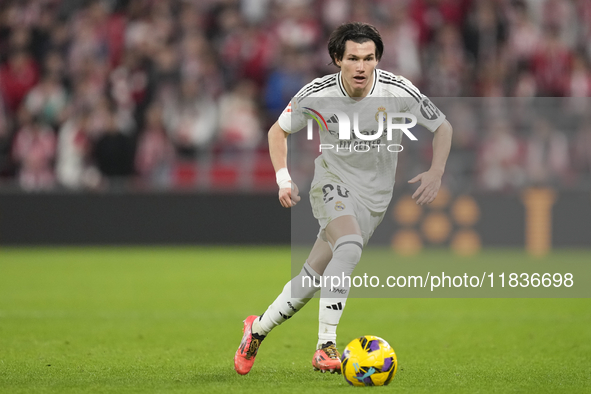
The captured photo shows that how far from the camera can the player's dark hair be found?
5441mm

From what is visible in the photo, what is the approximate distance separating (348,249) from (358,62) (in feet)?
3.83

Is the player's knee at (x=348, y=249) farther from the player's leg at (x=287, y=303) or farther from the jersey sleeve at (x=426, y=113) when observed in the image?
the jersey sleeve at (x=426, y=113)

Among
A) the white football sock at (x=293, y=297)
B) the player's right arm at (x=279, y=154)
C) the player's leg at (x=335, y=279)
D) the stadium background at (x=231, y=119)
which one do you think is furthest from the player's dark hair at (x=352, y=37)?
the stadium background at (x=231, y=119)

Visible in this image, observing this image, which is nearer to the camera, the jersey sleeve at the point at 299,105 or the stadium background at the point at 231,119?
the jersey sleeve at the point at 299,105

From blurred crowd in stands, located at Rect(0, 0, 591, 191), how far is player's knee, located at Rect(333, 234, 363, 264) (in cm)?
933

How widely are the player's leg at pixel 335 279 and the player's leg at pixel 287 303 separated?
0.40ft

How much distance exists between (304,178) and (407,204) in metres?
1.89

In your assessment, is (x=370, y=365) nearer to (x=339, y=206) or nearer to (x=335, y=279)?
(x=335, y=279)

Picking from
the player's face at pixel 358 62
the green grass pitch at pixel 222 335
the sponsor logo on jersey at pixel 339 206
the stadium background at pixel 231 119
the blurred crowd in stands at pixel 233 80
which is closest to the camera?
the green grass pitch at pixel 222 335

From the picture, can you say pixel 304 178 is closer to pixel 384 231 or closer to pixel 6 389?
pixel 384 231

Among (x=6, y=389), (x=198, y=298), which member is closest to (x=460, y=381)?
(x=6, y=389)

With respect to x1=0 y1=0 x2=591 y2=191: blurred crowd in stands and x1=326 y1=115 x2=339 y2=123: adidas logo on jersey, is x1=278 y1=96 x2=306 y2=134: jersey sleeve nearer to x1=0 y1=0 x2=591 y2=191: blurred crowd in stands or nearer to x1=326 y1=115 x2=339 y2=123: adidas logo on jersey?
x1=326 y1=115 x2=339 y2=123: adidas logo on jersey

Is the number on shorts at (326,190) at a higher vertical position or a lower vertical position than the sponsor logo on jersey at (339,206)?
higher

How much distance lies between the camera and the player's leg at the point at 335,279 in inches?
211
